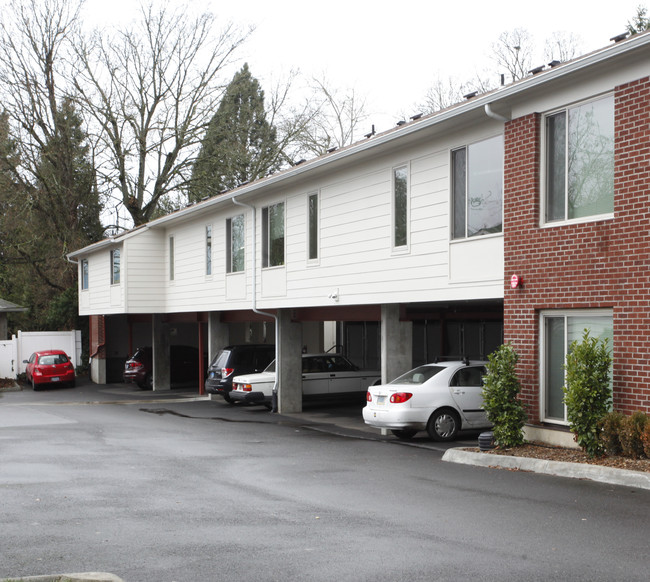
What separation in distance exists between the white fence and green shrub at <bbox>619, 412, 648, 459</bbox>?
3129cm

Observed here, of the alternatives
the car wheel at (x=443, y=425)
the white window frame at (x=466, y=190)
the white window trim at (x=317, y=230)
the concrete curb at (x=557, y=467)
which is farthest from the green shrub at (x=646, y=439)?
the white window trim at (x=317, y=230)

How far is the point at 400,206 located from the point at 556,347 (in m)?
4.93

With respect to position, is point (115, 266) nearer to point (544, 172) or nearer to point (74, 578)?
point (544, 172)

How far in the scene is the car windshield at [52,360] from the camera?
33562mm

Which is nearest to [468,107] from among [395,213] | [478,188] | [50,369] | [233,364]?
[478,188]

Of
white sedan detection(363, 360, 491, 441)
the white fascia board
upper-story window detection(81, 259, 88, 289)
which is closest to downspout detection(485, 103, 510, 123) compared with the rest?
the white fascia board

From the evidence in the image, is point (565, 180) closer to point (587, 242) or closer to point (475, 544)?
point (587, 242)

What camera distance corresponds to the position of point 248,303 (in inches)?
933

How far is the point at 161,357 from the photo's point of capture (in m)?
33.0

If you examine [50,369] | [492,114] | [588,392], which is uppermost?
[492,114]

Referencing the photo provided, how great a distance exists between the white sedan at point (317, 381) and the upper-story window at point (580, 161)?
1186 cm

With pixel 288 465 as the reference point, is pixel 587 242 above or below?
above

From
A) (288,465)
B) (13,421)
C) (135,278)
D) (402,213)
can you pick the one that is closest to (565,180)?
(402,213)

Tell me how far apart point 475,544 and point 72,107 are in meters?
36.0
